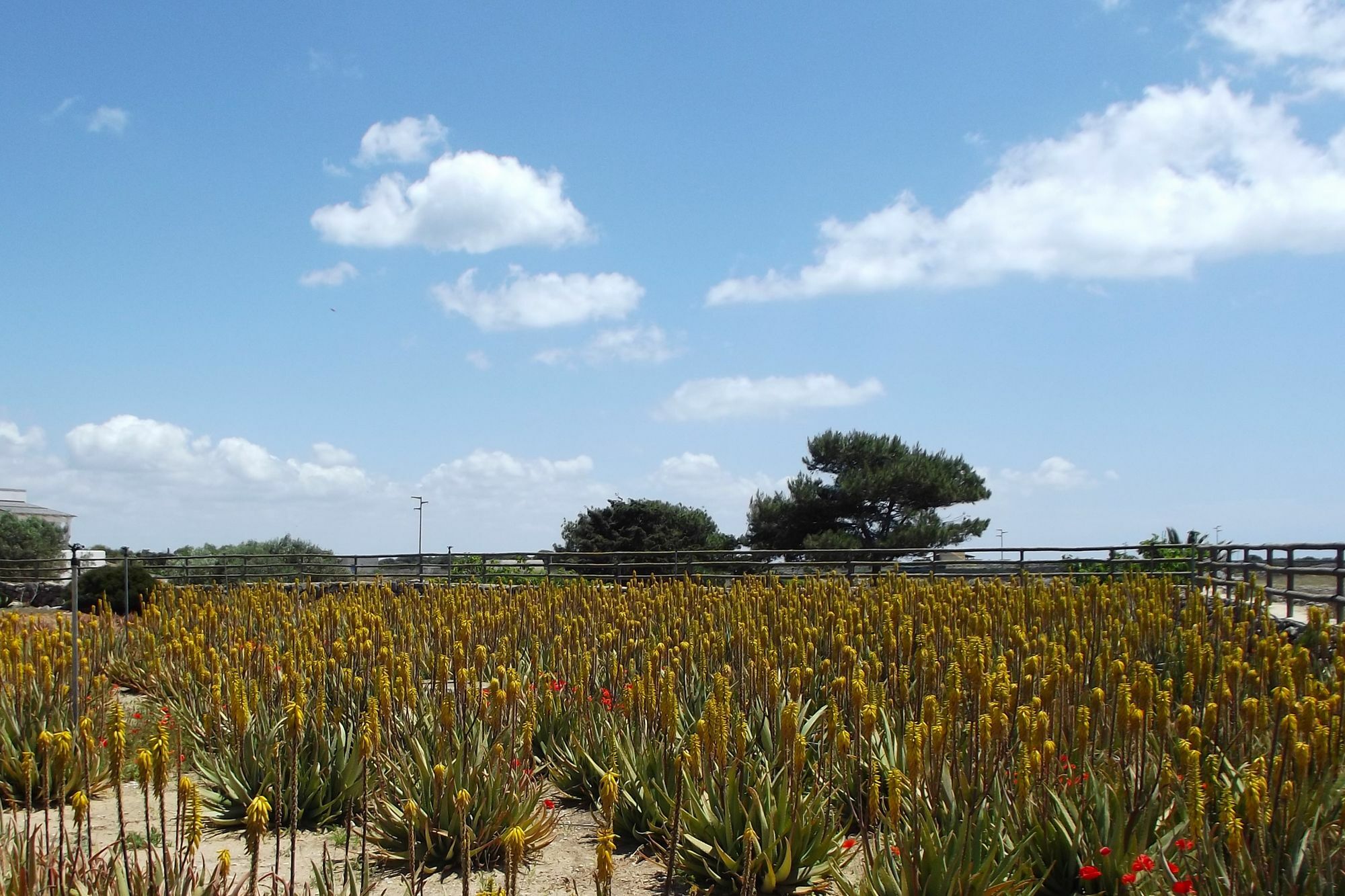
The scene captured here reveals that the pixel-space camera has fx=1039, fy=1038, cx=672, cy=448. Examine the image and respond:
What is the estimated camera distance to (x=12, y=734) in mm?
7078

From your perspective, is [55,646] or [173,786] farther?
[55,646]

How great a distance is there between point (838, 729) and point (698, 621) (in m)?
4.86

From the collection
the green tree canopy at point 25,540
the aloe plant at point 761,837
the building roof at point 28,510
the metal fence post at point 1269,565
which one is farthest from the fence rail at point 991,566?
the building roof at point 28,510

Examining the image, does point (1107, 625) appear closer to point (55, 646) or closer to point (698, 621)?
point (698, 621)

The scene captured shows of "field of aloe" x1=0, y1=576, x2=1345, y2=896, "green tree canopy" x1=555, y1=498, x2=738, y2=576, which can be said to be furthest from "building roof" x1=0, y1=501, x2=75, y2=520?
"field of aloe" x1=0, y1=576, x2=1345, y2=896

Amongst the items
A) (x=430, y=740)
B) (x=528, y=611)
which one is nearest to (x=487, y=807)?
(x=430, y=740)

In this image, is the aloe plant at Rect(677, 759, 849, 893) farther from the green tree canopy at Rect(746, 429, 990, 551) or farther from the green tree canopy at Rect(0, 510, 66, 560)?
the green tree canopy at Rect(0, 510, 66, 560)

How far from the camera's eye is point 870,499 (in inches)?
1563

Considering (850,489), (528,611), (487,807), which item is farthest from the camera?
(850,489)

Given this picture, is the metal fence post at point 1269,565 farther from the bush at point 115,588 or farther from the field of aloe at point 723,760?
the bush at point 115,588

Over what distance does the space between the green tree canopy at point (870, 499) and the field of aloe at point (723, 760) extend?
29.4 metres

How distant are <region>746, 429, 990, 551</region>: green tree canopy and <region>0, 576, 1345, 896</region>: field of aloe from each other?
29388mm

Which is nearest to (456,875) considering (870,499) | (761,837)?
(761,837)

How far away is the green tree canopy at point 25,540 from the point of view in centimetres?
4175
